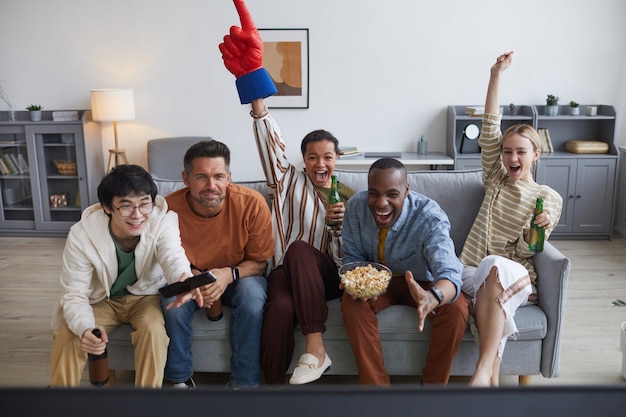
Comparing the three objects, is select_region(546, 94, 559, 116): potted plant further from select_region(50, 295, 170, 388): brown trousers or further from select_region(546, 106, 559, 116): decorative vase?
select_region(50, 295, 170, 388): brown trousers

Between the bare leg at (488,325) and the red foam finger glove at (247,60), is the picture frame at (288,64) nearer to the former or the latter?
the red foam finger glove at (247,60)

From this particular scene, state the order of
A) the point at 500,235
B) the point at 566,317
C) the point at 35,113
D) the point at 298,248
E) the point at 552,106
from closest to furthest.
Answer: the point at 298,248 < the point at 500,235 < the point at 566,317 < the point at 552,106 < the point at 35,113

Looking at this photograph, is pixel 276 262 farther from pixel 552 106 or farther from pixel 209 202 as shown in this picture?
pixel 552 106

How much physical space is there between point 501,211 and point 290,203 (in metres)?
0.97

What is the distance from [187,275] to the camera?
224cm

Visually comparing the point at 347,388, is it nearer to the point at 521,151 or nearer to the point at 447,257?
the point at 447,257

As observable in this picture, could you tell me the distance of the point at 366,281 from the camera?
226 cm

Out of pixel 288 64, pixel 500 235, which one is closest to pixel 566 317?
pixel 500 235

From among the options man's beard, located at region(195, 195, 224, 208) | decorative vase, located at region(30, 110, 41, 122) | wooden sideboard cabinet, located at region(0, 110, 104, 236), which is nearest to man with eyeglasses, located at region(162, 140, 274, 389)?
man's beard, located at region(195, 195, 224, 208)

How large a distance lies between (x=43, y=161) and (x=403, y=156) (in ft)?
10.3

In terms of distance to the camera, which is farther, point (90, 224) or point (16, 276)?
point (16, 276)

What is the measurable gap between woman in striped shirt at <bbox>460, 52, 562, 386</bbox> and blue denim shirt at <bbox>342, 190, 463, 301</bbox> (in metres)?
0.17

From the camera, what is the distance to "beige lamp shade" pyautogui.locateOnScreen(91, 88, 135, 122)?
16.1 ft

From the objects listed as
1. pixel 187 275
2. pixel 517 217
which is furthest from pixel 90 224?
pixel 517 217
